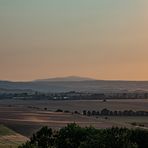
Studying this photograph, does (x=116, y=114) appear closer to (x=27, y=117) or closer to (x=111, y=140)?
(x=27, y=117)

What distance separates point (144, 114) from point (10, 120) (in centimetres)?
3149

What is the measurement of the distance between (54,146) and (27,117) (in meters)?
62.5

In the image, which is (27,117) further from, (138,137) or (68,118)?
→ (138,137)

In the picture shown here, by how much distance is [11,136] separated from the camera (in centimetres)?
6469

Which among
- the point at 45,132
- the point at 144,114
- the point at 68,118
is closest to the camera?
the point at 45,132

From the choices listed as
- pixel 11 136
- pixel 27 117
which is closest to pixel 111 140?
pixel 11 136

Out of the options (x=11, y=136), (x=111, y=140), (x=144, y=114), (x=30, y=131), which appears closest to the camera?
(x=111, y=140)

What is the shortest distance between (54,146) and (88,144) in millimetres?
5539

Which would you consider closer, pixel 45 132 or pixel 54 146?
pixel 54 146

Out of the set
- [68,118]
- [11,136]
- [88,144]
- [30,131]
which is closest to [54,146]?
[88,144]

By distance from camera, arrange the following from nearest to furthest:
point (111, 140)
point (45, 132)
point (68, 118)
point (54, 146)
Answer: point (111, 140) → point (54, 146) → point (45, 132) → point (68, 118)

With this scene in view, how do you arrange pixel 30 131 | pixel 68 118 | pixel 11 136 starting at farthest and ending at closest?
pixel 68 118
pixel 30 131
pixel 11 136

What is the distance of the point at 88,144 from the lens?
3033 cm

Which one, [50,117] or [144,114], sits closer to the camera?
[50,117]
